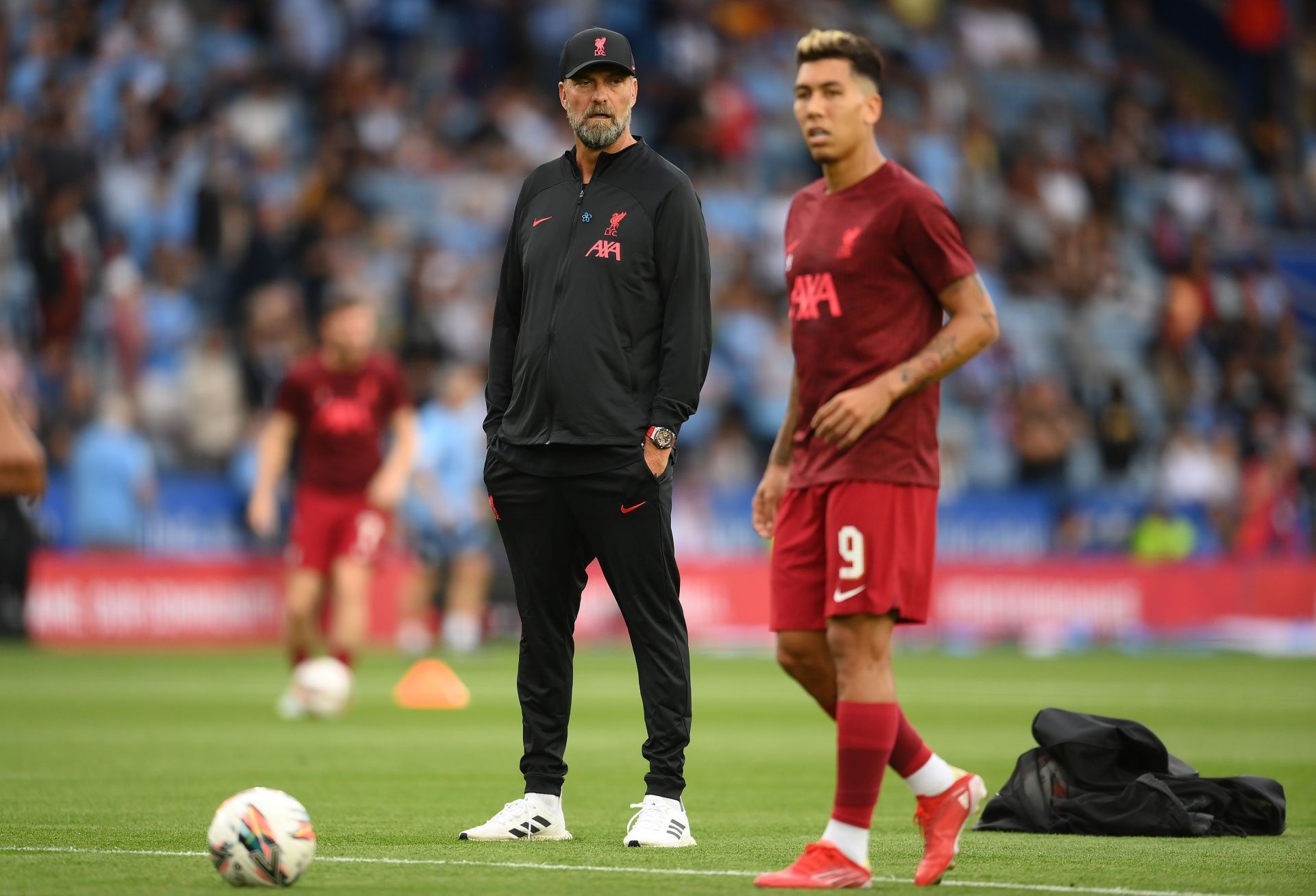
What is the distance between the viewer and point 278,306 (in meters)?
22.1

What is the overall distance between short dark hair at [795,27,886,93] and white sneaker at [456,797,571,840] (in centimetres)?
296

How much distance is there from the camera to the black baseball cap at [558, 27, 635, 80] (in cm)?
765

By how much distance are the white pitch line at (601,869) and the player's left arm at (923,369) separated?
144 cm

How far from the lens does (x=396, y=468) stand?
14578 mm

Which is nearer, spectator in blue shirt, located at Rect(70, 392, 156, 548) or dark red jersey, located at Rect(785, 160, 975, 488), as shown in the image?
dark red jersey, located at Rect(785, 160, 975, 488)

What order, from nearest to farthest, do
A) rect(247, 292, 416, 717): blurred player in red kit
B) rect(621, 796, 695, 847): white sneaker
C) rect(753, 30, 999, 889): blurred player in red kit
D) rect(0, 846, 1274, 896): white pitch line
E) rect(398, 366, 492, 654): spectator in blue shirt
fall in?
rect(0, 846, 1274, 896): white pitch line, rect(753, 30, 999, 889): blurred player in red kit, rect(621, 796, 695, 847): white sneaker, rect(247, 292, 416, 717): blurred player in red kit, rect(398, 366, 492, 654): spectator in blue shirt

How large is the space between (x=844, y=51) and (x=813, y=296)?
2.58ft

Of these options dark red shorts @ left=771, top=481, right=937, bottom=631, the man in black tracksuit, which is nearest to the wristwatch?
the man in black tracksuit

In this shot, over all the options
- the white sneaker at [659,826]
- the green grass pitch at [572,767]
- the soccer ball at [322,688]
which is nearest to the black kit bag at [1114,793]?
the green grass pitch at [572,767]

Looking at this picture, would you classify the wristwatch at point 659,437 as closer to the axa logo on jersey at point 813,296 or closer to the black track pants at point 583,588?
the black track pants at point 583,588

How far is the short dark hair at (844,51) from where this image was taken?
663 cm

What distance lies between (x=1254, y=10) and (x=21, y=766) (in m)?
26.5

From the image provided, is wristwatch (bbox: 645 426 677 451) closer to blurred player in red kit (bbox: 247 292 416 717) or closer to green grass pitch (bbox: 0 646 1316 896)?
green grass pitch (bbox: 0 646 1316 896)

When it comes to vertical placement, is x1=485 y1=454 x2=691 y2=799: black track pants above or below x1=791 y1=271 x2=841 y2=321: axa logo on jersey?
below
